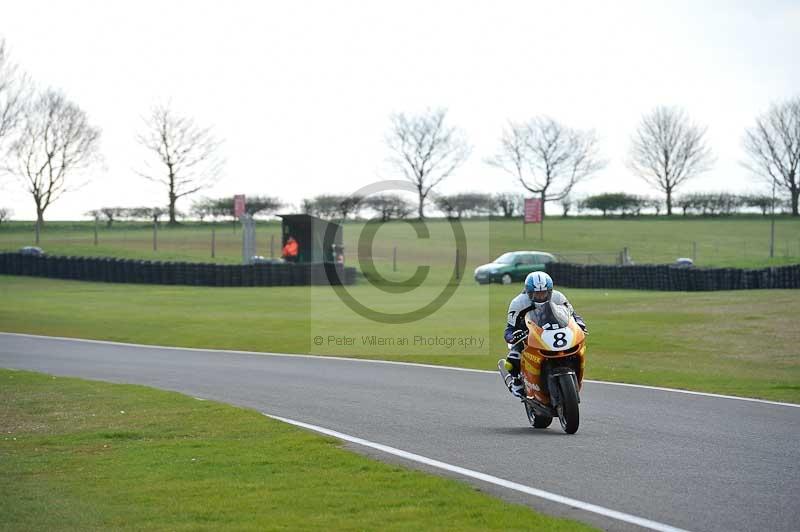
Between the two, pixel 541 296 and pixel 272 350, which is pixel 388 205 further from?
pixel 541 296

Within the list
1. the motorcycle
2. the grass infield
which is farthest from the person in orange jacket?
the motorcycle

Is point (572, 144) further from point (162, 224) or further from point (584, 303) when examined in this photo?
point (584, 303)

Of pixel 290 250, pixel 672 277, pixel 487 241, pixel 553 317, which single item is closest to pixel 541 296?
pixel 553 317

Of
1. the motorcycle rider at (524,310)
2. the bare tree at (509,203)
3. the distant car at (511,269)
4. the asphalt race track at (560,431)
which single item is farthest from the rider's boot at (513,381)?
the bare tree at (509,203)

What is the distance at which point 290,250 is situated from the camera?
44.4 meters

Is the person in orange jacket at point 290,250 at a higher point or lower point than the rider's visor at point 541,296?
higher

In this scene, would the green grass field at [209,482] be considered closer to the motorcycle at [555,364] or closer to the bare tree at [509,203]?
the motorcycle at [555,364]

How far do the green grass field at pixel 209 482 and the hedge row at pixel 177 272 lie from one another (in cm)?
2944

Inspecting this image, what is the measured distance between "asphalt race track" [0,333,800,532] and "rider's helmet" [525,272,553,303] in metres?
1.35

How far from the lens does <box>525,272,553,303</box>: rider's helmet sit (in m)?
9.95

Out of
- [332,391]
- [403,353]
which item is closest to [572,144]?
[403,353]

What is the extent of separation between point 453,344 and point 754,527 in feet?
51.1

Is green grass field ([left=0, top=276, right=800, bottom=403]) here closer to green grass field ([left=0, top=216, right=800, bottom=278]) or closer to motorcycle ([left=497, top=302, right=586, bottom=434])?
motorcycle ([left=497, top=302, right=586, bottom=434])

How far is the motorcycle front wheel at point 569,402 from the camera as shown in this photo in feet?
31.5
